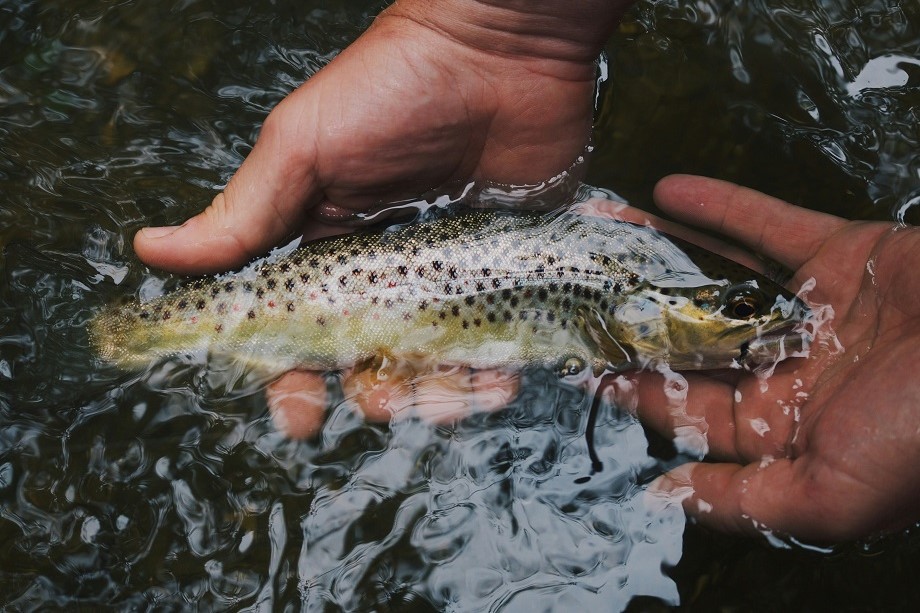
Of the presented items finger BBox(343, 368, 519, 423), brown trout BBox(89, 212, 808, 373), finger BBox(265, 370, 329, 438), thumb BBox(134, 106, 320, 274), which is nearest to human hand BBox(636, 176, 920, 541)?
brown trout BBox(89, 212, 808, 373)

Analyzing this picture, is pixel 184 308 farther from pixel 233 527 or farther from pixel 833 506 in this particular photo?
pixel 833 506

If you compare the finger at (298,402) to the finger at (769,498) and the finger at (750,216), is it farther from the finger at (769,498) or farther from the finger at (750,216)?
the finger at (750,216)

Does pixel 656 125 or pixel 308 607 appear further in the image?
pixel 656 125

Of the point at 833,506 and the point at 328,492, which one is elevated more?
the point at 833,506

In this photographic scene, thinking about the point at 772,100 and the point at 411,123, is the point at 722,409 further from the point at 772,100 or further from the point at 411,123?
the point at 772,100

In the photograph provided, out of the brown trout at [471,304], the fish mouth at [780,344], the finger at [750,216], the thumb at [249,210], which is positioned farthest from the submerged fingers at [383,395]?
the finger at [750,216]

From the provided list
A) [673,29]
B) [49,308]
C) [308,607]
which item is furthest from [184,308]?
[673,29]

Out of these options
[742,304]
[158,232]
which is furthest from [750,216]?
[158,232]

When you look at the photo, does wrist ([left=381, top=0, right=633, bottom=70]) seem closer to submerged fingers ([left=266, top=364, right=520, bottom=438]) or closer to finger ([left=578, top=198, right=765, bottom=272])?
finger ([left=578, top=198, right=765, bottom=272])

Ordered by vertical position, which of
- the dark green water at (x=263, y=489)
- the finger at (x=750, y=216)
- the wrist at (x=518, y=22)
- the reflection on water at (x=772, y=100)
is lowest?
the dark green water at (x=263, y=489)
